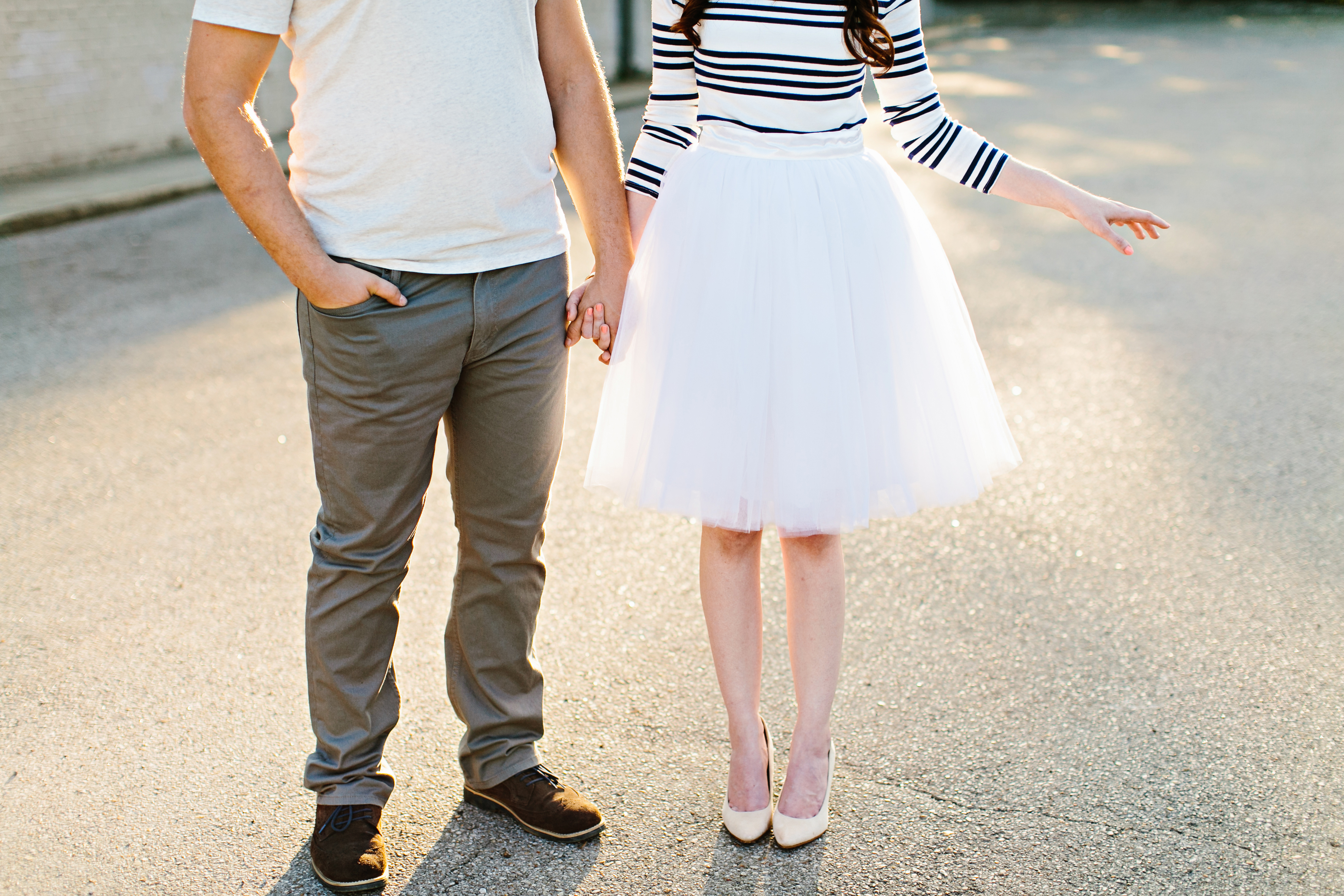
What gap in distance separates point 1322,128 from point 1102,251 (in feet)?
16.0

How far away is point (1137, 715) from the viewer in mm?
2727

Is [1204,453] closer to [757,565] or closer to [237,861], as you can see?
[757,565]

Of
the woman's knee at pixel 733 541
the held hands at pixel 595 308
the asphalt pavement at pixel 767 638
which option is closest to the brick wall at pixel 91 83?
the asphalt pavement at pixel 767 638

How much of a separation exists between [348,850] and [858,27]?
6.18ft

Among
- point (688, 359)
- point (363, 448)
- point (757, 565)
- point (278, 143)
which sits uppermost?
point (688, 359)

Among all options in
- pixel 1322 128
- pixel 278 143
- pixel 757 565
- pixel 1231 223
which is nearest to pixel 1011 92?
pixel 1322 128

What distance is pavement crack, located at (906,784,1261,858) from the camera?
231 cm

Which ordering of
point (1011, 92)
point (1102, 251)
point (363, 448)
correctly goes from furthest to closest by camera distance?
point (1011, 92), point (1102, 251), point (363, 448)

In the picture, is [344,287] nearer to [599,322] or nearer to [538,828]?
[599,322]

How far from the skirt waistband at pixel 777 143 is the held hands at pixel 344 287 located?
2.30 ft

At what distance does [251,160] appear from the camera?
6.28 feet

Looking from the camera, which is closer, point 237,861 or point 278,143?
point 237,861

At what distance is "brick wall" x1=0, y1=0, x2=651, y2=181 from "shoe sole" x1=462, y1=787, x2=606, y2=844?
7.87 m

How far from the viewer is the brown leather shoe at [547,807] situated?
Answer: 2.35 meters
